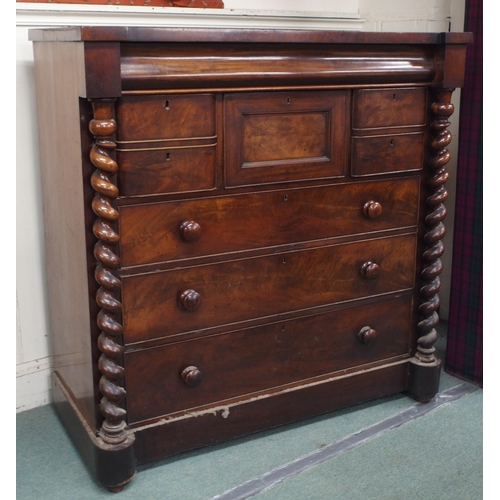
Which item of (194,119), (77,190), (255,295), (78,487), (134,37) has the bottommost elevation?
(78,487)

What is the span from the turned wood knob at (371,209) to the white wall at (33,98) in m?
1.00

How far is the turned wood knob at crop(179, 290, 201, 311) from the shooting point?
212 centimetres

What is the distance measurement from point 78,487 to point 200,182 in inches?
40.4

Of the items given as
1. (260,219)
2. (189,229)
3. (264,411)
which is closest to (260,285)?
(260,219)

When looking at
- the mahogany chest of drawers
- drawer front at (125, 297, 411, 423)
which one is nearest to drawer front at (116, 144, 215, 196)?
the mahogany chest of drawers

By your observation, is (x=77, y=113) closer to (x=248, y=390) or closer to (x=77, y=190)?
(x=77, y=190)

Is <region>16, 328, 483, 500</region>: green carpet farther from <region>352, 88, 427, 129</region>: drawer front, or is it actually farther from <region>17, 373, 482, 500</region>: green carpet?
<region>352, 88, 427, 129</region>: drawer front

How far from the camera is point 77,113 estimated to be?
1.92 metres

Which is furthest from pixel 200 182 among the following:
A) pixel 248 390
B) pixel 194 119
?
pixel 248 390

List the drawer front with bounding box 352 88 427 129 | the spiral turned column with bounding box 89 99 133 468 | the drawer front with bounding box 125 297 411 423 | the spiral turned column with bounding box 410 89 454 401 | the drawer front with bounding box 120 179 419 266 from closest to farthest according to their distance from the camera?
the spiral turned column with bounding box 89 99 133 468
the drawer front with bounding box 120 179 419 266
the drawer front with bounding box 125 297 411 423
the drawer front with bounding box 352 88 427 129
the spiral turned column with bounding box 410 89 454 401

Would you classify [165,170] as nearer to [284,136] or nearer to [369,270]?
[284,136]

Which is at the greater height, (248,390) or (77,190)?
(77,190)

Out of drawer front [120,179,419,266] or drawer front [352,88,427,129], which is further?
drawer front [352,88,427,129]

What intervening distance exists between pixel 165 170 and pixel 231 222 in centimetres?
28
